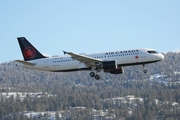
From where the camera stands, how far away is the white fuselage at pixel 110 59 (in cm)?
9150

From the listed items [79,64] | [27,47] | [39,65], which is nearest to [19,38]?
[27,47]

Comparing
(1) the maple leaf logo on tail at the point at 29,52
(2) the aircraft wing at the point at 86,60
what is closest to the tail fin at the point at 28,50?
(1) the maple leaf logo on tail at the point at 29,52

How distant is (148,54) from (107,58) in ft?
26.7

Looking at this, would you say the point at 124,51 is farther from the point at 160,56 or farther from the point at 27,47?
the point at 27,47

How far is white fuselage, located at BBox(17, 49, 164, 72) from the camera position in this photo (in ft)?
300

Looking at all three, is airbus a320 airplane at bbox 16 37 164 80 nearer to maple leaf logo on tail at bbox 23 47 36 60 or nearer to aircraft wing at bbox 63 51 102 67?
aircraft wing at bbox 63 51 102 67

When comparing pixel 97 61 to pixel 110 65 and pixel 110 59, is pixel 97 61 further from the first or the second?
pixel 110 65

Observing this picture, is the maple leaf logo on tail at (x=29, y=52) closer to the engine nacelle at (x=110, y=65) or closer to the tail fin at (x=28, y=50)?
the tail fin at (x=28, y=50)

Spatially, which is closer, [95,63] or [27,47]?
[95,63]

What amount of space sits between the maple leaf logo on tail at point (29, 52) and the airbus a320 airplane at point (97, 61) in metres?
1.53

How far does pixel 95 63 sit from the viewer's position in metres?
92.3

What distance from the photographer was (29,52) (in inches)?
3979

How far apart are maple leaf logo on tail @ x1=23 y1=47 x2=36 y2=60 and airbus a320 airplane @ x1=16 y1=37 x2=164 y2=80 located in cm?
153

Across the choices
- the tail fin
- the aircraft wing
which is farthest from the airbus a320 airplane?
the tail fin
